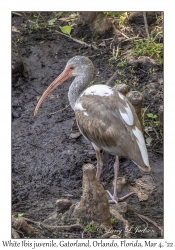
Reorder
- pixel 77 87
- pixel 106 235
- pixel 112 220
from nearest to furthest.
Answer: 1. pixel 106 235
2. pixel 112 220
3. pixel 77 87

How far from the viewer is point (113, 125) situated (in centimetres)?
717

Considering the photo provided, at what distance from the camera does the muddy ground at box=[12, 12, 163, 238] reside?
24.9 ft

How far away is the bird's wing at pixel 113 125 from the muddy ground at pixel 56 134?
29.3 inches

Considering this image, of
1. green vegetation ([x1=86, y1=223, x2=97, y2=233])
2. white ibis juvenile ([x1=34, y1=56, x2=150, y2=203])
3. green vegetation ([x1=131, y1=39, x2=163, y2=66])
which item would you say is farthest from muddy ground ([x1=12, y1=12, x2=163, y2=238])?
white ibis juvenile ([x1=34, y1=56, x2=150, y2=203])

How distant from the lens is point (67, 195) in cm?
774

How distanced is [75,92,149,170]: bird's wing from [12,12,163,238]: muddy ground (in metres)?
0.75

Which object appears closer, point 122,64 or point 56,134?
point 56,134

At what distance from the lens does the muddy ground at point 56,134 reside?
7.59 m

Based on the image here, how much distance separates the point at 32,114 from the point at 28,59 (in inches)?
43.6

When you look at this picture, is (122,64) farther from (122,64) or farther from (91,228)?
(91,228)

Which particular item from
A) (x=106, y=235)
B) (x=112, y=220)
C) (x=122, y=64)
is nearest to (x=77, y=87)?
(x=122, y=64)

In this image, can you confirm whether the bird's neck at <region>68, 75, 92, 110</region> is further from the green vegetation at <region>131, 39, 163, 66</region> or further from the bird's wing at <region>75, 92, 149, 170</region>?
the green vegetation at <region>131, 39, 163, 66</region>

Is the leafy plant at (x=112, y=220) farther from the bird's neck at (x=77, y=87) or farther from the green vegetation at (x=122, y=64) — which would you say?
the green vegetation at (x=122, y=64)

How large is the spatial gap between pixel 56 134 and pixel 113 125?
1.72 m
